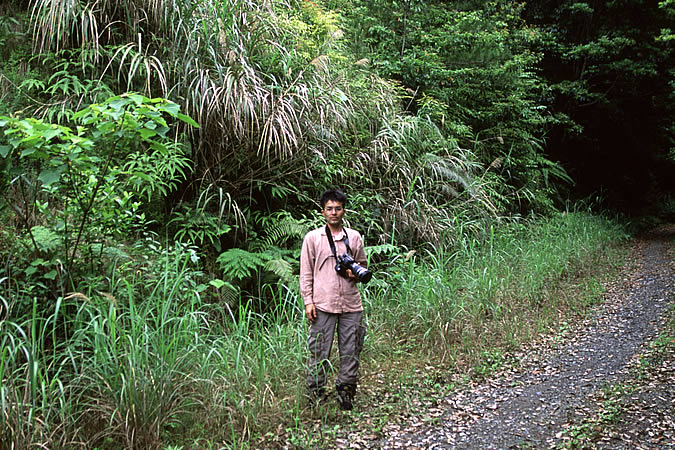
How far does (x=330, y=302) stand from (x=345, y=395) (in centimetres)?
71

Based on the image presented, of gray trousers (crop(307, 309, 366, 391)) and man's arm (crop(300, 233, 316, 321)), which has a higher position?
man's arm (crop(300, 233, 316, 321))

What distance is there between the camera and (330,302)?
359 cm

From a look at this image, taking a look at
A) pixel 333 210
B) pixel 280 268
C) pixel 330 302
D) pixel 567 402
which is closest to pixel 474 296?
pixel 567 402

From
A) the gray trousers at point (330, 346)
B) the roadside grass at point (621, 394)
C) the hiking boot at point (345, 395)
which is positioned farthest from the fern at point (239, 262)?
the roadside grass at point (621, 394)

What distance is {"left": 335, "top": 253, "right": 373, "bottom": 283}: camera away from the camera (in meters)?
3.43

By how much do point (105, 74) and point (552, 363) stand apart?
18.0 ft

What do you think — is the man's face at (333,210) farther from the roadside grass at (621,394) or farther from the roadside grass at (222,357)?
the roadside grass at (621,394)

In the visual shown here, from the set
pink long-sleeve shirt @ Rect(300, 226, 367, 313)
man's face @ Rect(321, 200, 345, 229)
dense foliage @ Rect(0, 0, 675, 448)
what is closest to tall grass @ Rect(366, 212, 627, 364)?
dense foliage @ Rect(0, 0, 675, 448)

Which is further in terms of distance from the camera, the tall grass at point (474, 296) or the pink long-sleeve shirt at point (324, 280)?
the tall grass at point (474, 296)

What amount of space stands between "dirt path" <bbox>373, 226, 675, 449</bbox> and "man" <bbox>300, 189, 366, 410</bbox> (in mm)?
554

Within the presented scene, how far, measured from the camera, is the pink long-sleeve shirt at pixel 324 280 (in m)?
3.60

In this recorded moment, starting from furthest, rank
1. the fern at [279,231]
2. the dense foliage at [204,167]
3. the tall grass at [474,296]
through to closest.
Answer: the fern at [279,231], the tall grass at [474,296], the dense foliage at [204,167]

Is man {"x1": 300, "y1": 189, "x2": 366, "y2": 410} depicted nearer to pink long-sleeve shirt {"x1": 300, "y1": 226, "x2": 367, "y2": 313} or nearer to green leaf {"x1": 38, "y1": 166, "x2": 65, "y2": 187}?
pink long-sleeve shirt {"x1": 300, "y1": 226, "x2": 367, "y2": 313}

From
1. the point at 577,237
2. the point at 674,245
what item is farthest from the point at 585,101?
the point at 577,237
